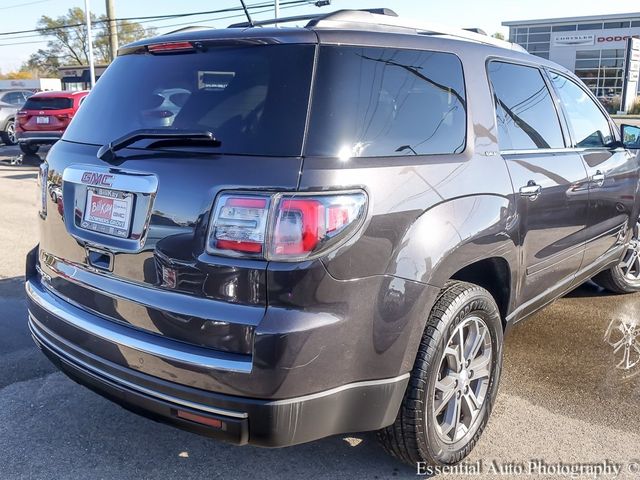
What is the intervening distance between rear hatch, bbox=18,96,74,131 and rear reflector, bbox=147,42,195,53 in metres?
12.3

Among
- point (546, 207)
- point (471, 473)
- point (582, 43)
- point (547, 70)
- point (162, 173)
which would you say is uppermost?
point (582, 43)

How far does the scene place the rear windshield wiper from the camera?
2.22 metres

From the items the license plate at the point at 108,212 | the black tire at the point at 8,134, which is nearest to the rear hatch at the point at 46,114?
the black tire at the point at 8,134

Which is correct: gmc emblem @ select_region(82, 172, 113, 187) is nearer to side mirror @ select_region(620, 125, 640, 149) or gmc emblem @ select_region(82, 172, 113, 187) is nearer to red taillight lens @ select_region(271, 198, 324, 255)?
red taillight lens @ select_region(271, 198, 324, 255)

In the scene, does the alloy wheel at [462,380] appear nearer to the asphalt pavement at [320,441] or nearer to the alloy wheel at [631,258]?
the asphalt pavement at [320,441]

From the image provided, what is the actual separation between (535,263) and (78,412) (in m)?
2.60

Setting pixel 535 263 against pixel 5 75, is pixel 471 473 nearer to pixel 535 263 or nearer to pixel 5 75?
pixel 535 263

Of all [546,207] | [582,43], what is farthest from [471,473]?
[582,43]

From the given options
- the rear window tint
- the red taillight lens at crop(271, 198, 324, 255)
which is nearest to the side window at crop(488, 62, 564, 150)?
the rear window tint

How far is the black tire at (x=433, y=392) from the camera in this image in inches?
95.2

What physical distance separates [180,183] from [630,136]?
12.0ft

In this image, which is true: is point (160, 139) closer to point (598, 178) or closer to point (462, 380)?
point (462, 380)

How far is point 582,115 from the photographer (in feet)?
13.0

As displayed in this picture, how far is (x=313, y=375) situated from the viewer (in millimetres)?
2080
